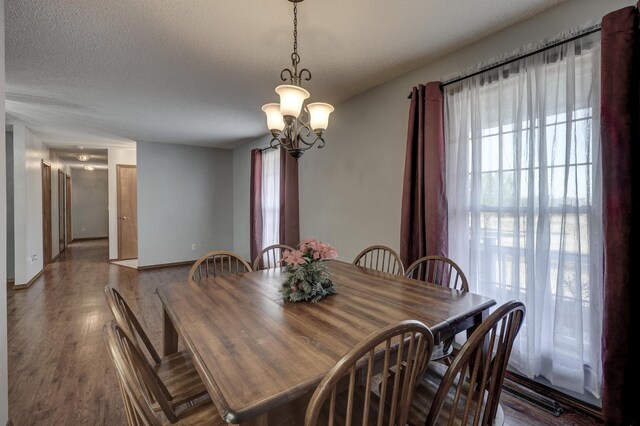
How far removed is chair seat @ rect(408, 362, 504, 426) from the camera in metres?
1.08

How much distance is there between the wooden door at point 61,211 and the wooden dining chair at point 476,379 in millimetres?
8629

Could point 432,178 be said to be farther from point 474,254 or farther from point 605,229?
point 605,229

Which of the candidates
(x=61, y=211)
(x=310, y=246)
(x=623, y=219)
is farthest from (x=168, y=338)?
(x=61, y=211)

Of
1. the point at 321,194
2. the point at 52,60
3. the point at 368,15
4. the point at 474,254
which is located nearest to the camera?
the point at 368,15

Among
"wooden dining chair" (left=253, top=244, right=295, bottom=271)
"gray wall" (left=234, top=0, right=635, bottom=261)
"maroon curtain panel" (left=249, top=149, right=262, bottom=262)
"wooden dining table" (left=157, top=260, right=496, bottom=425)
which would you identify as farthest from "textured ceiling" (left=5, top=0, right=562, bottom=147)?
"wooden dining table" (left=157, top=260, right=496, bottom=425)

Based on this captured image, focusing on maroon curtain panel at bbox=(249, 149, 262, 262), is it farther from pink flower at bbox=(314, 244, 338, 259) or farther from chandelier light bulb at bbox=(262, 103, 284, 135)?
pink flower at bbox=(314, 244, 338, 259)

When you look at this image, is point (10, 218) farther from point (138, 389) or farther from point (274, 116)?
point (138, 389)

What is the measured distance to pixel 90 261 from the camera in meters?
6.05

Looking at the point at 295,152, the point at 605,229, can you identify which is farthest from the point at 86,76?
the point at 605,229

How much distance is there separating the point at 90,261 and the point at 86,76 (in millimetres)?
4911

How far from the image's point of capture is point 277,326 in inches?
47.4

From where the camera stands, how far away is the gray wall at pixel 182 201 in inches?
213

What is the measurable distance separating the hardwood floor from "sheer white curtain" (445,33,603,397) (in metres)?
0.41

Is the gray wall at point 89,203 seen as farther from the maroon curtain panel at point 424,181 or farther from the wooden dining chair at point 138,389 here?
the wooden dining chair at point 138,389
